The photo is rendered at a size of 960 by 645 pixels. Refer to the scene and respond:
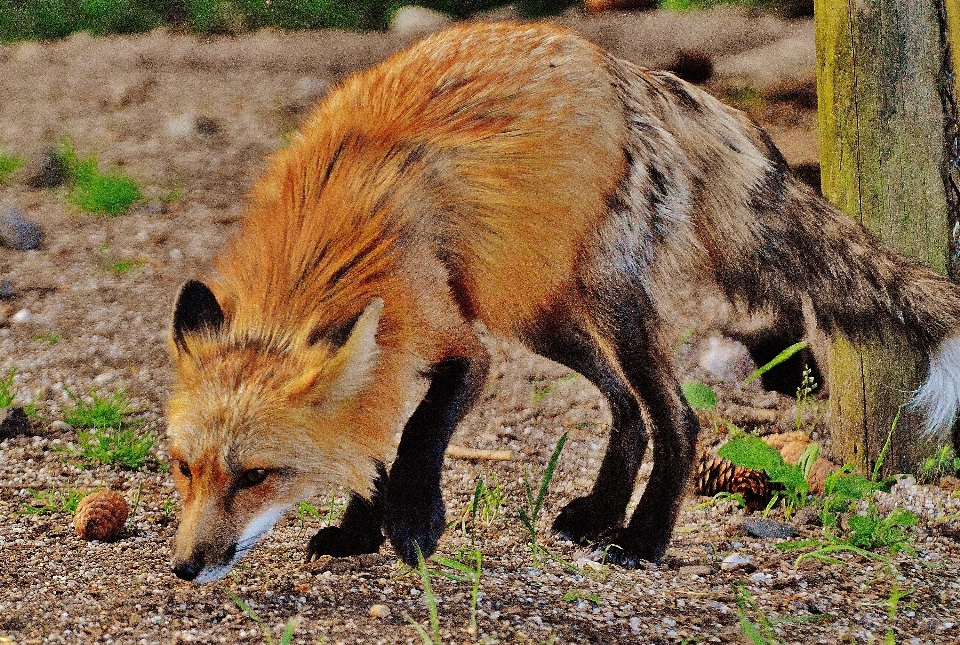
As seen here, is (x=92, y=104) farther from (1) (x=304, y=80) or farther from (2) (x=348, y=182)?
(2) (x=348, y=182)

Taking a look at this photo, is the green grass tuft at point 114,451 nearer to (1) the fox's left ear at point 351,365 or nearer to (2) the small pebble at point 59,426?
(2) the small pebble at point 59,426

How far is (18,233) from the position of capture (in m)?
5.78

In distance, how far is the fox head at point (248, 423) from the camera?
9.50 ft

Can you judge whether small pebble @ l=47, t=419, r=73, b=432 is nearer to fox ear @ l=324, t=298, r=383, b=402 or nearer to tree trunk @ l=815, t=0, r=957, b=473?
fox ear @ l=324, t=298, r=383, b=402

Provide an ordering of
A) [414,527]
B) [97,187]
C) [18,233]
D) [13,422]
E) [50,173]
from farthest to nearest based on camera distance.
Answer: [50,173] < [97,187] < [18,233] < [13,422] < [414,527]

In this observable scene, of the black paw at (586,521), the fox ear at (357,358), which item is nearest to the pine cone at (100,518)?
the fox ear at (357,358)

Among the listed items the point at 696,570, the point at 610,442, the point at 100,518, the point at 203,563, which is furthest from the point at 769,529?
the point at 100,518

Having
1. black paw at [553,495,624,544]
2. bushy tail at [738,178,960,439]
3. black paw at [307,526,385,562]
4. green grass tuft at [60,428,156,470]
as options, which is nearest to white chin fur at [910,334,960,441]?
bushy tail at [738,178,960,439]

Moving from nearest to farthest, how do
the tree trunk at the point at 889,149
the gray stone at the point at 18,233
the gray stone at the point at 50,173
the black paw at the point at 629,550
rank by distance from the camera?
the black paw at the point at 629,550 < the tree trunk at the point at 889,149 < the gray stone at the point at 18,233 < the gray stone at the point at 50,173

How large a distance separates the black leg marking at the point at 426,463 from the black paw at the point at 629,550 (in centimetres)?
Result: 66

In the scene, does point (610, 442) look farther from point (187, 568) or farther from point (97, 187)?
point (97, 187)

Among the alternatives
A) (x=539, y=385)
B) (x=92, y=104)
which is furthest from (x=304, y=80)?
(x=539, y=385)

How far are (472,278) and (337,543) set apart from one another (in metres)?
1.09

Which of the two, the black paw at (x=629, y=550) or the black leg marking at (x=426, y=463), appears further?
the black paw at (x=629, y=550)
